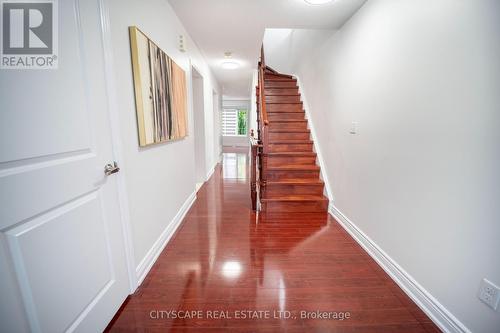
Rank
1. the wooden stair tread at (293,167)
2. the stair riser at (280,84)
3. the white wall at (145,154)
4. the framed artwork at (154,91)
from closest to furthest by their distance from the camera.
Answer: the white wall at (145,154) < the framed artwork at (154,91) < the wooden stair tread at (293,167) < the stair riser at (280,84)

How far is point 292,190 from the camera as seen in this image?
2.94 metres

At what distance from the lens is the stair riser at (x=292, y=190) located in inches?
115

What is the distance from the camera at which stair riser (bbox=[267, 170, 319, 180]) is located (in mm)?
3059

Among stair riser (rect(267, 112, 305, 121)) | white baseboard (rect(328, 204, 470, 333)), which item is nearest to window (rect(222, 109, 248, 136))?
stair riser (rect(267, 112, 305, 121))

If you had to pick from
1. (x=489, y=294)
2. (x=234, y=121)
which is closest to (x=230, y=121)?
(x=234, y=121)

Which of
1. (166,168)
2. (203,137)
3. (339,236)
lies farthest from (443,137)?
(203,137)

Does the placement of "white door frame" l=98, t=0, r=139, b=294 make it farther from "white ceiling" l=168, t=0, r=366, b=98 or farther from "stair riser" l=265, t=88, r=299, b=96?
"stair riser" l=265, t=88, r=299, b=96

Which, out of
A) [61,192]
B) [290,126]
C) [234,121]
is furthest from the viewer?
[234,121]

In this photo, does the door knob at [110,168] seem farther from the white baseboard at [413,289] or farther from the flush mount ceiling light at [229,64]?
the flush mount ceiling light at [229,64]

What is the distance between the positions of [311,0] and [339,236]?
7.78 ft

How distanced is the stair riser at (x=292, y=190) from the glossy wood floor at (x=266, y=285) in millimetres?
607

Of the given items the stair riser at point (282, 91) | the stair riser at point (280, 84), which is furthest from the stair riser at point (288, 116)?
the stair riser at point (280, 84)

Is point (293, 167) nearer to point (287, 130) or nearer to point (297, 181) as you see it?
point (297, 181)

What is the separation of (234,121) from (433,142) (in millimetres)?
9562
